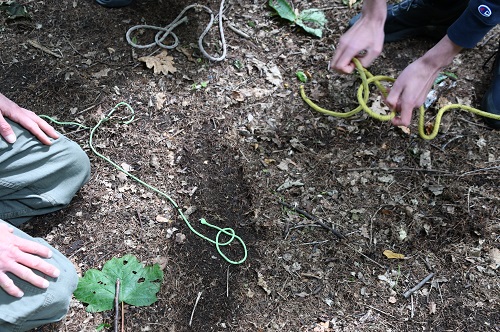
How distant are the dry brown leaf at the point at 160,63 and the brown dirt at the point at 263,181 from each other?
40 millimetres

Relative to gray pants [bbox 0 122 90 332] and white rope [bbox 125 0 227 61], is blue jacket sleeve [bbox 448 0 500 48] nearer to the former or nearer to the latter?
white rope [bbox 125 0 227 61]

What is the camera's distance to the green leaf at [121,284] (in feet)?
6.11

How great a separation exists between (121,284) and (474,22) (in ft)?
5.97

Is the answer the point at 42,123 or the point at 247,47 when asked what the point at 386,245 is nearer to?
the point at 247,47

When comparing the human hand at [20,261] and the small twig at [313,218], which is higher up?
the human hand at [20,261]

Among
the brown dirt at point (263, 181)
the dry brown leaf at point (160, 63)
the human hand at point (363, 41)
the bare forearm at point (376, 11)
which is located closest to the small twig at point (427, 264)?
the brown dirt at point (263, 181)

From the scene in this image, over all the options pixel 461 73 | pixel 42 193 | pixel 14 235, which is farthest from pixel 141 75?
pixel 461 73

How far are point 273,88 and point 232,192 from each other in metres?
0.71

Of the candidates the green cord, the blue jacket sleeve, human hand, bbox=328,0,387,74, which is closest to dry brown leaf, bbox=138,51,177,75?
the green cord

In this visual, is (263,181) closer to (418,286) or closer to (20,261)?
(418,286)

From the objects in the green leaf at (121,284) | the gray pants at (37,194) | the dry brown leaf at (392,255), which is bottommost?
the dry brown leaf at (392,255)

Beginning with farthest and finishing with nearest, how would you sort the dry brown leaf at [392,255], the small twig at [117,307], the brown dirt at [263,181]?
the dry brown leaf at [392,255] < the brown dirt at [263,181] < the small twig at [117,307]

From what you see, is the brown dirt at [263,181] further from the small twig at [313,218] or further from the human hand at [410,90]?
the human hand at [410,90]

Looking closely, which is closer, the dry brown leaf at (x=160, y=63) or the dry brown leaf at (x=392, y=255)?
the dry brown leaf at (x=392, y=255)
